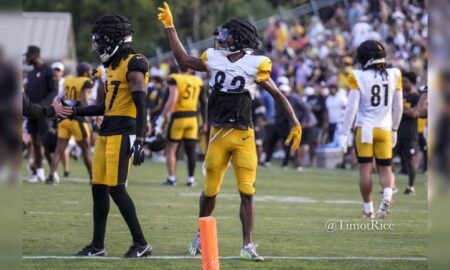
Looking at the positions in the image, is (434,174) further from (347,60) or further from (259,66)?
(347,60)

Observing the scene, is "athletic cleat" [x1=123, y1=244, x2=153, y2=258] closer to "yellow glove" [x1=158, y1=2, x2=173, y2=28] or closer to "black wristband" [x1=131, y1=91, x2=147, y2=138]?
"black wristband" [x1=131, y1=91, x2=147, y2=138]

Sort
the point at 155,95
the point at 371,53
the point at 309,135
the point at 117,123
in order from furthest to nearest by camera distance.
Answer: the point at 309,135 → the point at 155,95 → the point at 371,53 → the point at 117,123

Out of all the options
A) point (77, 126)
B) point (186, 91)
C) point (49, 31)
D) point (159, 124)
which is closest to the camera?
point (77, 126)

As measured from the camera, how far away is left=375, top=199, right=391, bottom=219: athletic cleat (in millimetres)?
12578

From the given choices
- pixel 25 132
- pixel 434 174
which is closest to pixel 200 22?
pixel 25 132

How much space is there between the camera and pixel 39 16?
35094 mm

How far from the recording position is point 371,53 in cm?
1241

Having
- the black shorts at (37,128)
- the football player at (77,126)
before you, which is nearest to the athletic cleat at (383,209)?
the football player at (77,126)

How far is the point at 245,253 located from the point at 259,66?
1.61 m

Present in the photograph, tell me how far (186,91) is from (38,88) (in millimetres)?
2744

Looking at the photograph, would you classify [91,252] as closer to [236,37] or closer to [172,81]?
[236,37]

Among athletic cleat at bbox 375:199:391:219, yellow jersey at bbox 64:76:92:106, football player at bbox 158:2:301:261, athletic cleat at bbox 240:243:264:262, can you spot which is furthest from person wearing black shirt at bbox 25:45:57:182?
athletic cleat at bbox 240:243:264:262

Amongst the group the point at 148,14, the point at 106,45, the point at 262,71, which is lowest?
the point at 262,71

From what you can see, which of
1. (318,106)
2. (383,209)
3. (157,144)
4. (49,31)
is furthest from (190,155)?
(49,31)
